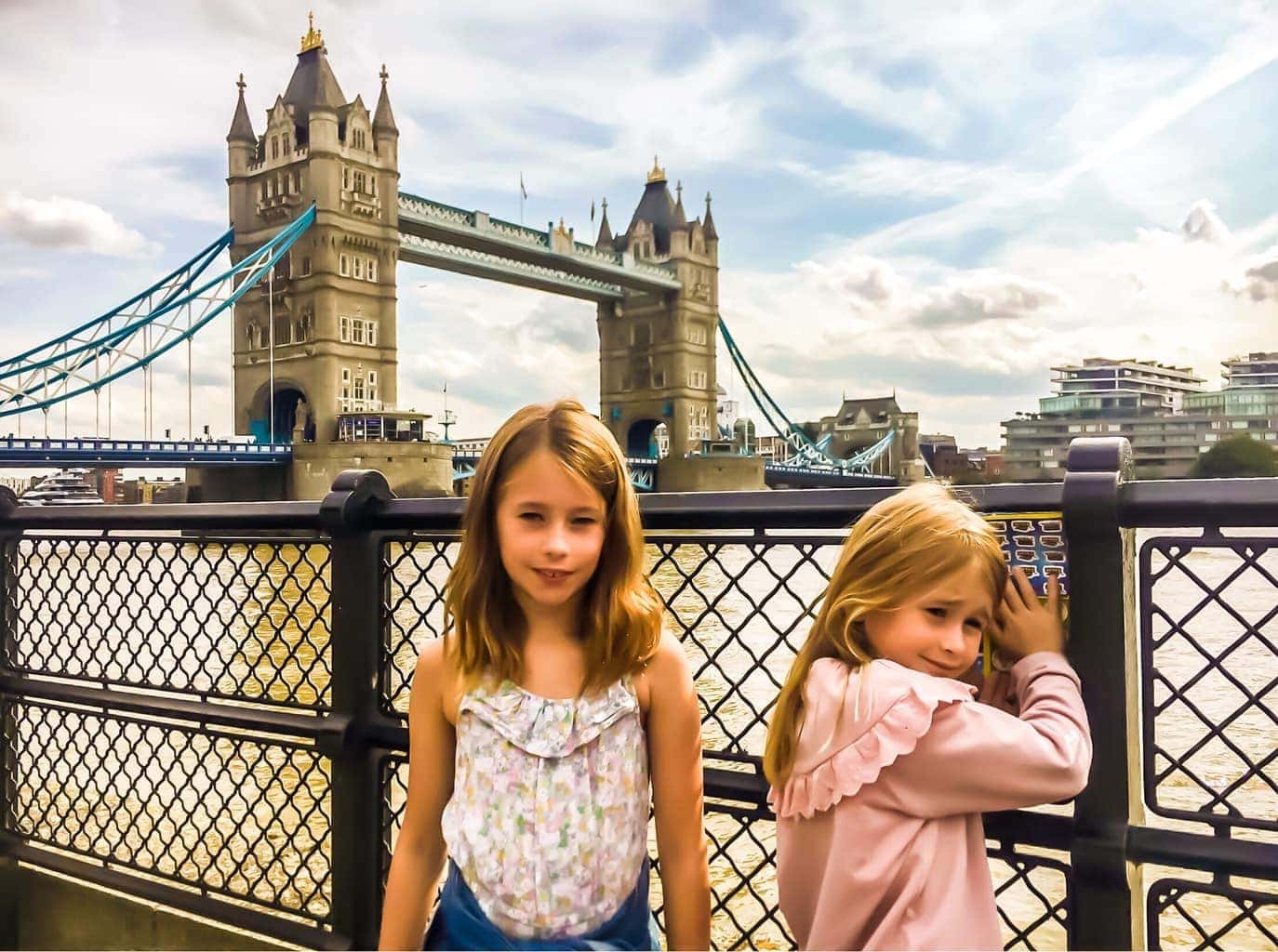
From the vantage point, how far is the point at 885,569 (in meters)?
1.06

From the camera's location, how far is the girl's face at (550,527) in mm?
1125

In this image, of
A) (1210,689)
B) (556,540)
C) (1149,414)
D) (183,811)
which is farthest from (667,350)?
(556,540)

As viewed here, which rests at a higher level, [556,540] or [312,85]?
[312,85]

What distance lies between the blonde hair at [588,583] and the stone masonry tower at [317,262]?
28.7 m

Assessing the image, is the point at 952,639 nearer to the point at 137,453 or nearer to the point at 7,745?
the point at 7,745

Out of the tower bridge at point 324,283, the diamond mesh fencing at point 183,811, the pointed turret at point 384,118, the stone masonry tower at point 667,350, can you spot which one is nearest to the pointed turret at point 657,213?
the stone masonry tower at point 667,350

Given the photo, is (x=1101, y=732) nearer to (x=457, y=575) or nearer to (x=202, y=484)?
(x=457, y=575)

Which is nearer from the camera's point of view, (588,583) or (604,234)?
(588,583)

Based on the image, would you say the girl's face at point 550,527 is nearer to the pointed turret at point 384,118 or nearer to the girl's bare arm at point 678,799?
the girl's bare arm at point 678,799

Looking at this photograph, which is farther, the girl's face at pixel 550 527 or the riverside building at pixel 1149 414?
the riverside building at pixel 1149 414

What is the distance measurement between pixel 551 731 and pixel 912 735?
0.37m

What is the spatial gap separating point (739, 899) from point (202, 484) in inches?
982

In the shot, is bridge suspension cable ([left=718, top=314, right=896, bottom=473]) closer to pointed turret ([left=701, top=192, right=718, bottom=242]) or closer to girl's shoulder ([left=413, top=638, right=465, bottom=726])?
pointed turret ([left=701, top=192, right=718, bottom=242])

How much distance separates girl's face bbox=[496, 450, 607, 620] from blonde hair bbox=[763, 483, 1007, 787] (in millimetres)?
257
